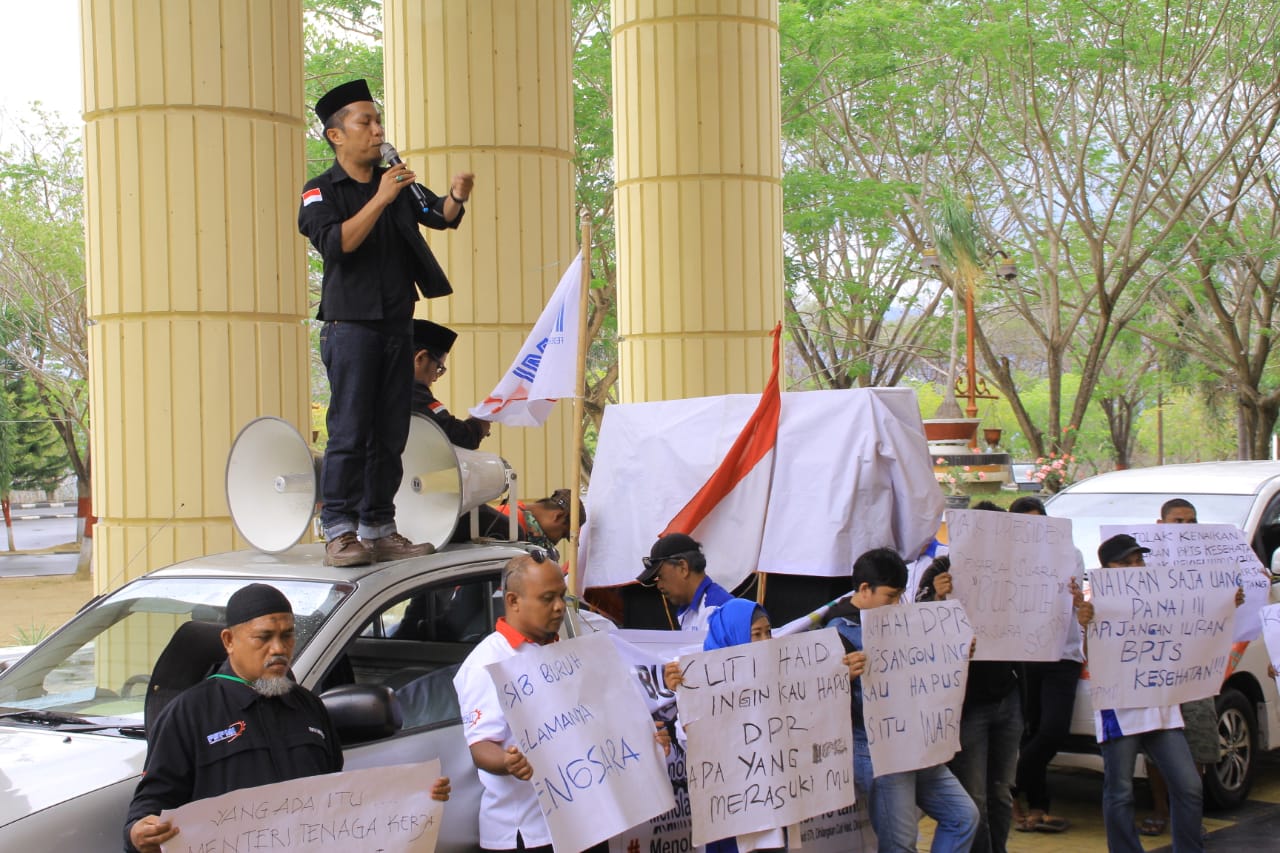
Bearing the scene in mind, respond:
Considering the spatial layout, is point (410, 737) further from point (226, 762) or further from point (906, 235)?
point (906, 235)

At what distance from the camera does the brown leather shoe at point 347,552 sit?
5.17 m

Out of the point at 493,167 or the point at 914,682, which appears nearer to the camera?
the point at 914,682

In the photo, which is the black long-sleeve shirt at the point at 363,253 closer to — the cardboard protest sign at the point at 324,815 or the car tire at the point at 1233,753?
the cardboard protest sign at the point at 324,815

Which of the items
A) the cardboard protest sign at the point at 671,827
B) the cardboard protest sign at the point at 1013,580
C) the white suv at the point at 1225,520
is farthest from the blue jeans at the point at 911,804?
the white suv at the point at 1225,520

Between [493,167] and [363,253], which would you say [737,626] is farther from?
[493,167]

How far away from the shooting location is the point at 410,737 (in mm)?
4848

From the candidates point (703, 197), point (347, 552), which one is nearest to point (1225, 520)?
point (703, 197)

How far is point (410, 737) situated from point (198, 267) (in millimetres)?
4228

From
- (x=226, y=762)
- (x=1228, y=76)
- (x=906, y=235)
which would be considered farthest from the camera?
(x=906, y=235)

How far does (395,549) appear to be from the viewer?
5395mm

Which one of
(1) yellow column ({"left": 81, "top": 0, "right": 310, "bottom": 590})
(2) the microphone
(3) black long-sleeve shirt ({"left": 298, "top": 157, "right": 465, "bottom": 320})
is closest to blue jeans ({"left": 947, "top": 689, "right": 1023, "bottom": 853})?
(3) black long-sleeve shirt ({"left": 298, "top": 157, "right": 465, "bottom": 320})

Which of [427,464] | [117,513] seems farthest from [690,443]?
[117,513]

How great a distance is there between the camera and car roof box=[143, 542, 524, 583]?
199 inches

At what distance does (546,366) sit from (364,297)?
1.41 meters
